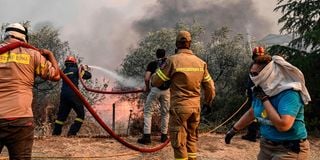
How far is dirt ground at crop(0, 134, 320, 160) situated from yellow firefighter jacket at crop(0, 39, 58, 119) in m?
2.40

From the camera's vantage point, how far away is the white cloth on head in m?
3.29

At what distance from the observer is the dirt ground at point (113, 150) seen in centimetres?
659

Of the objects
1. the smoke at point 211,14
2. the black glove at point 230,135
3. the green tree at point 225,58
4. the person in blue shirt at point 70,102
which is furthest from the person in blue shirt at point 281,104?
the smoke at point 211,14

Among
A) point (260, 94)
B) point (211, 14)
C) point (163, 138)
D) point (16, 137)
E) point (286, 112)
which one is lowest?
point (163, 138)

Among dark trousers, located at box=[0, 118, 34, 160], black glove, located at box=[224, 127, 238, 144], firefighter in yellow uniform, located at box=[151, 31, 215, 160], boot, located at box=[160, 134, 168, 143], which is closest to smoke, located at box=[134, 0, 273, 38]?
boot, located at box=[160, 134, 168, 143]

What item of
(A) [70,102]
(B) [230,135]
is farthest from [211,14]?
(B) [230,135]

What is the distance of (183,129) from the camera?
17.7 feet

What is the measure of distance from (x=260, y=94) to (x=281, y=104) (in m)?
0.18

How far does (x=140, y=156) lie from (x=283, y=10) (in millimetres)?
7773

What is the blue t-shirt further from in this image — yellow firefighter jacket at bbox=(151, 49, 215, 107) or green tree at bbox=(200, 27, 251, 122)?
green tree at bbox=(200, 27, 251, 122)

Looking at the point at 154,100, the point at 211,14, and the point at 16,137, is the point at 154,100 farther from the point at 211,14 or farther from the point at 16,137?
the point at 211,14

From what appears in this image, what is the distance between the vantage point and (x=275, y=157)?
11.1 ft

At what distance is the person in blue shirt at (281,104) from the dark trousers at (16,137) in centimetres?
200

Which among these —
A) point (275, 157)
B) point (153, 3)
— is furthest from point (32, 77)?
point (153, 3)
